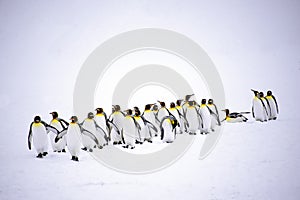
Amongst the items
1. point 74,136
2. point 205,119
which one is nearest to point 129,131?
point 74,136

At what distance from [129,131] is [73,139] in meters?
1.30

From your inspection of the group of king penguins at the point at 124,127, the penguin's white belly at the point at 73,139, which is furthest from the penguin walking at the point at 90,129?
the penguin's white belly at the point at 73,139

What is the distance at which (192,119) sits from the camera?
7.69 m

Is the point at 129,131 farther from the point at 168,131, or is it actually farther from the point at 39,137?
the point at 39,137

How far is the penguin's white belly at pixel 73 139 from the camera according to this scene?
612 centimetres

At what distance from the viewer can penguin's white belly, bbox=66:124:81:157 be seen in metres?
6.12

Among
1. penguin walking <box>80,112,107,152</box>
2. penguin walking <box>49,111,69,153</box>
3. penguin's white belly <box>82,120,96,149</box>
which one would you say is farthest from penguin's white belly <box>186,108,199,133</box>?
penguin walking <box>49,111,69,153</box>

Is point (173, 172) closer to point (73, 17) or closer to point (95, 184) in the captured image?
point (95, 184)

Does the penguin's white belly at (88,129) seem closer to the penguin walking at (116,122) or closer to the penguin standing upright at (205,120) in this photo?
the penguin walking at (116,122)

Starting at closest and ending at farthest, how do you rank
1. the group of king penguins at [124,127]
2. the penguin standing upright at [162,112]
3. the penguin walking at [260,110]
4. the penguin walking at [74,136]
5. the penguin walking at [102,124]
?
1. the penguin walking at [74,136]
2. the group of king penguins at [124,127]
3. the penguin walking at [102,124]
4. the penguin standing upright at [162,112]
5. the penguin walking at [260,110]

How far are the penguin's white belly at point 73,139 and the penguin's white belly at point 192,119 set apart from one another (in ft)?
9.22

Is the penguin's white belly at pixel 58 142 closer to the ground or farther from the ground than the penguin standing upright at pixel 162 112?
closer to the ground

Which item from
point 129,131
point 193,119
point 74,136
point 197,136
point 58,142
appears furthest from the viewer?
point 193,119

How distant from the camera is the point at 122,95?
1397 centimetres
